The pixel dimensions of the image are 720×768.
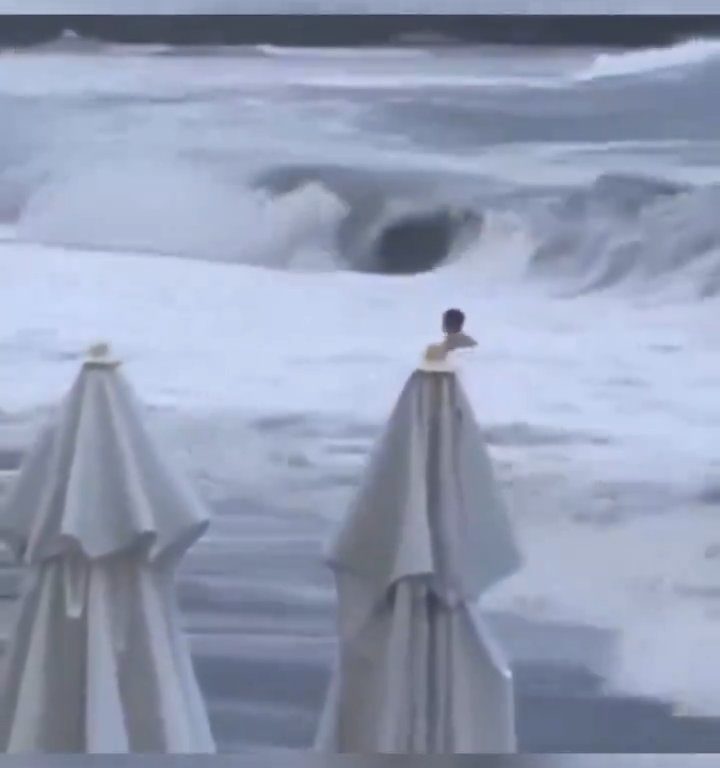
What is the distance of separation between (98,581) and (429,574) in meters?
0.41

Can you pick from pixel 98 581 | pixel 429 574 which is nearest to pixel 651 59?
pixel 429 574

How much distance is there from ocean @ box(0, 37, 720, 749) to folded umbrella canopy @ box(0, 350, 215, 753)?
8cm

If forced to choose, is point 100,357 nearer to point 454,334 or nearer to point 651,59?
point 454,334

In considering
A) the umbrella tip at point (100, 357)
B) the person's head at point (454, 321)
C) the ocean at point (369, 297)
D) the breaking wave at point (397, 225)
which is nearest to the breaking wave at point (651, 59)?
the ocean at point (369, 297)

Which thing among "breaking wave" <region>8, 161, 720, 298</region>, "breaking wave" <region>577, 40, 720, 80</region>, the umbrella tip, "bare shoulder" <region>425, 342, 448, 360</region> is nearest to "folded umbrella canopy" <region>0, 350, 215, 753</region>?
the umbrella tip

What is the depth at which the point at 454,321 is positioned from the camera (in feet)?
5.67

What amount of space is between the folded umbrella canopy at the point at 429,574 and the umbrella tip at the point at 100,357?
0.35m

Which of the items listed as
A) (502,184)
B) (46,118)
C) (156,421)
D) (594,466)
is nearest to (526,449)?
(594,466)

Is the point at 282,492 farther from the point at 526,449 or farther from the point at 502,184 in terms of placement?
the point at 502,184

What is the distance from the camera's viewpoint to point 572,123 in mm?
1759

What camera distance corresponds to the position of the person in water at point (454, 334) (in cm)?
172

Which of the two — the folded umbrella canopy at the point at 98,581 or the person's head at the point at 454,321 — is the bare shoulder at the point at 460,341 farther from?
the folded umbrella canopy at the point at 98,581

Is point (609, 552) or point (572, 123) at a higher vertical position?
point (572, 123)

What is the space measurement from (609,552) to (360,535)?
1.07 feet
